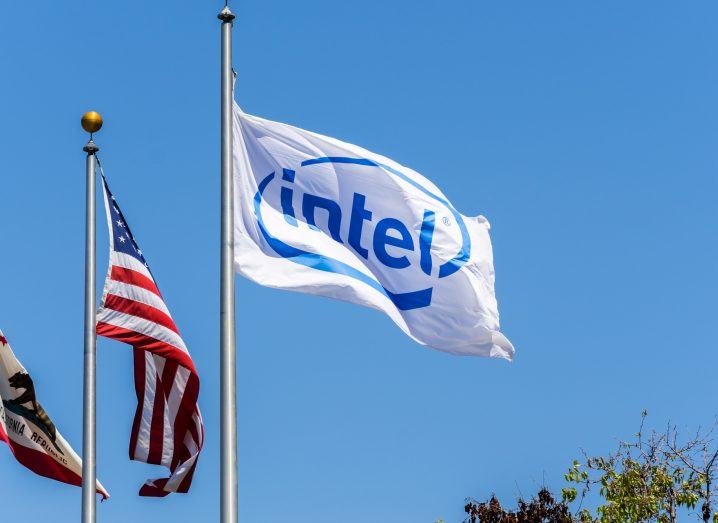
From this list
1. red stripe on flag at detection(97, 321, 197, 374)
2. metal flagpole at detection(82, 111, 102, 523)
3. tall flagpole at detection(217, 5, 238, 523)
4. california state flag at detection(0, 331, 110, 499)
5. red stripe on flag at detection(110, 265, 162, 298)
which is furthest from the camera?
california state flag at detection(0, 331, 110, 499)

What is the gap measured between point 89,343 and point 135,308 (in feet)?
2.22

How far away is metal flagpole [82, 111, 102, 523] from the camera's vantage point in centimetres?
1577

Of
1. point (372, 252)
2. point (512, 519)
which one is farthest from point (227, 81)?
point (512, 519)

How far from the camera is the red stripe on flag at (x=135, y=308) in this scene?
645 inches

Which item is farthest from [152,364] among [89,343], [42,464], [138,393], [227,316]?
[227,316]

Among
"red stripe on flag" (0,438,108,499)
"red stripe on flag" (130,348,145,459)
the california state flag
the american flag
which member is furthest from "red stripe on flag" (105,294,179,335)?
"red stripe on flag" (0,438,108,499)

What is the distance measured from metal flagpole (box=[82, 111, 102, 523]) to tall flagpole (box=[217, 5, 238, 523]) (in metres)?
2.77

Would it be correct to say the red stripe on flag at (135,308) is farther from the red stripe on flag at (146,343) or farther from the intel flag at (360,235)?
the intel flag at (360,235)

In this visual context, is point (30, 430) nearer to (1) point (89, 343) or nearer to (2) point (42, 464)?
(2) point (42, 464)

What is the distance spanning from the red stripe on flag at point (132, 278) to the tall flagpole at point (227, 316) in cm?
284

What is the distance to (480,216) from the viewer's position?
16609 mm

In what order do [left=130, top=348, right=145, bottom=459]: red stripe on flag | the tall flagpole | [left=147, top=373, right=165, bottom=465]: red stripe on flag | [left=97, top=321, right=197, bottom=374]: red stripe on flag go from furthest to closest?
1. [left=130, top=348, right=145, bottom=459]: red stripe on flag
2. [left=147, top=373, right=165, bottom=465]: red stripe on flag
3. [left=97, top=321, right=197, bottom=374]: red stripe on flag
4. the tall flagpole

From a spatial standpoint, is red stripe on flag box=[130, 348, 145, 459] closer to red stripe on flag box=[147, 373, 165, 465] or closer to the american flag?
the american flag

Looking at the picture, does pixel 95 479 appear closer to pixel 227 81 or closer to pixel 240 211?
pixel 240 211
